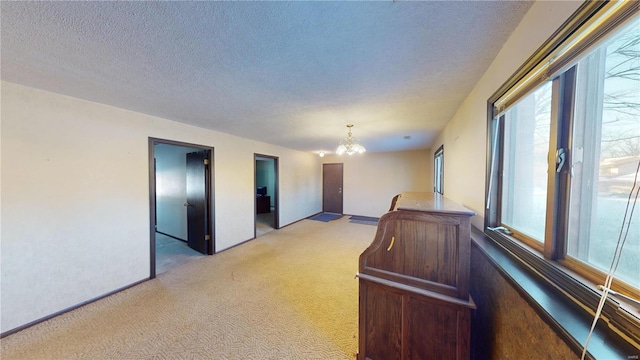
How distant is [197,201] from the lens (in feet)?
12.4

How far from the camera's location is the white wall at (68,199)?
71.8 inches

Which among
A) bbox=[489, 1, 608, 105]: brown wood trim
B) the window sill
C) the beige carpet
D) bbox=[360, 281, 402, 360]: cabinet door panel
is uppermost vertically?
bbox=[489, 1, 608, 105]: brown wood trim

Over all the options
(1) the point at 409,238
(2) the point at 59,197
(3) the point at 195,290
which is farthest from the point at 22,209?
(1) the point at 409,238

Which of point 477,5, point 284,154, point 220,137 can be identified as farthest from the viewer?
point 284,154

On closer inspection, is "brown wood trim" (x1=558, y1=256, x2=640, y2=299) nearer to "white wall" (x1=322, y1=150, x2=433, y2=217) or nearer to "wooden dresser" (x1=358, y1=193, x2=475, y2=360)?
"wooden dresser" (x1=358, y1=193, x2=475, y2=360)

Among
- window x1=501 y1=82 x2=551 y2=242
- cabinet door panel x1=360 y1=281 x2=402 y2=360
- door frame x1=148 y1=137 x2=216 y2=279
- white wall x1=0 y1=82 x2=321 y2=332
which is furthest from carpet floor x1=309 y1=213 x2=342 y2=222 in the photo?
window x1=501 y1=82 x2=551 y2=242

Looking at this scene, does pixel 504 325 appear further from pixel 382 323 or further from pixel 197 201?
pixel 197 201

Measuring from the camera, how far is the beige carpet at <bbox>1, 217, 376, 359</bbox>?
5.42 ft

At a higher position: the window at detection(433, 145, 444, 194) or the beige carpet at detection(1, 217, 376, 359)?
the window at detection(433, 145, 444, 194)

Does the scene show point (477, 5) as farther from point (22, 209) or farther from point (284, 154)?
point (284, 154)

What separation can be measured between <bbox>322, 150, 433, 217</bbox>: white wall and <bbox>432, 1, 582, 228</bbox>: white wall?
327cm

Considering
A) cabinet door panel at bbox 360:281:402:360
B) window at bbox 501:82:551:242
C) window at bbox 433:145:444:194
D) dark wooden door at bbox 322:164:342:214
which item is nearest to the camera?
window at bbox 501:82:551:242

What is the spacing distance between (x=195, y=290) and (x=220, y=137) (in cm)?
251

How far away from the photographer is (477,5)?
98cm
